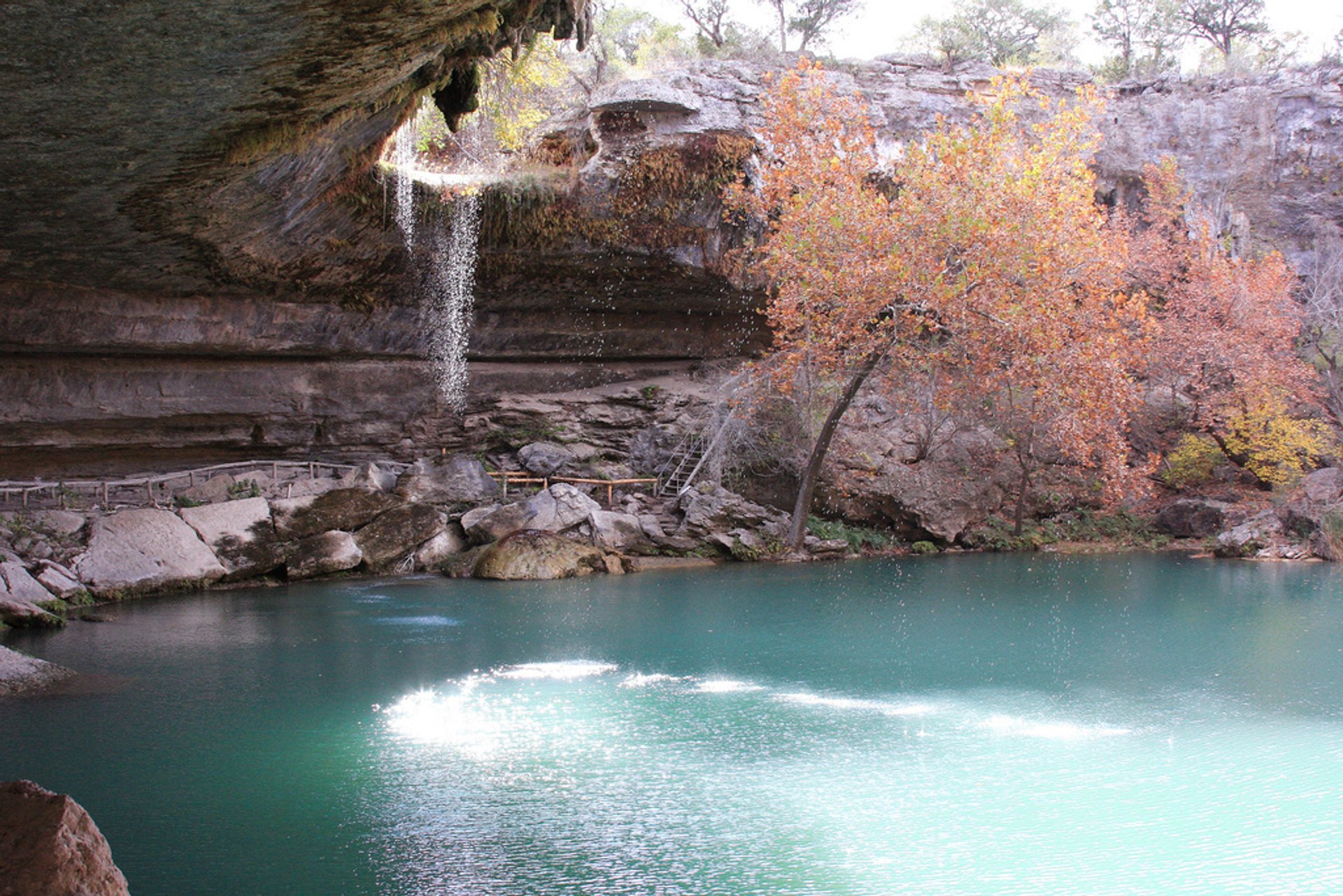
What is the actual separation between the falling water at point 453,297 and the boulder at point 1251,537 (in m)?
14.0

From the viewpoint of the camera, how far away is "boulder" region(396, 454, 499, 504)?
17.7m

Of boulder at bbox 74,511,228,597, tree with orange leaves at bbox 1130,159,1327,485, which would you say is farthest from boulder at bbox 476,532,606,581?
tree with orange leaves at bbox 1130,159,1327,485

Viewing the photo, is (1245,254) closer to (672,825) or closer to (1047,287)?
(1047,287)

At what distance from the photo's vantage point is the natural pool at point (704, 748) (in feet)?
16.2

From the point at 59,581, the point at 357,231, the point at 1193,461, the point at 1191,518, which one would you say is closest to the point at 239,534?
the point at 59,581

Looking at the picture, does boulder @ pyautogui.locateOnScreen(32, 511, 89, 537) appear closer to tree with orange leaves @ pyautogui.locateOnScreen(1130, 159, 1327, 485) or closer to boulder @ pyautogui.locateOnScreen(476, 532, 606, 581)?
boulder @ pyautogui.locateOnScreen(476, 532, 606, 581)

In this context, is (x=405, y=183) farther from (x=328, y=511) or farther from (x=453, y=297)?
(x=328, y=511)

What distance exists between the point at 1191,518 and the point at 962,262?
336 inches

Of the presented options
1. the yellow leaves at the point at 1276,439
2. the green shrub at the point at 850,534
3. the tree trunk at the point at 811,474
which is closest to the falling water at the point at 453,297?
the tree trunk at the point at 811,474

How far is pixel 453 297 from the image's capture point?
59.5 feet

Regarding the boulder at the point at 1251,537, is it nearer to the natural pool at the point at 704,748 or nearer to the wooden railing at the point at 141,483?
the natural pool at the point at 704,748

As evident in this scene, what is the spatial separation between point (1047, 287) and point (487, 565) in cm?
925

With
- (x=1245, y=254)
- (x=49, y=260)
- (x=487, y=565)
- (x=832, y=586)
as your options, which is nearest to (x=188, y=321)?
(x=49, y=260)

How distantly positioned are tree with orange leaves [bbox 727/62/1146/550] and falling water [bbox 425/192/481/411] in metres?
5.08
